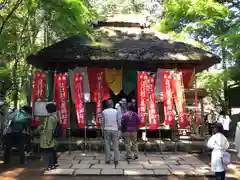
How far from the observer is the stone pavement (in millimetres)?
7402

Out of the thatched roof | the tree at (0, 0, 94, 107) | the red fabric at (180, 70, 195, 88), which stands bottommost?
the red fabric at (180, 70, 195, 88)

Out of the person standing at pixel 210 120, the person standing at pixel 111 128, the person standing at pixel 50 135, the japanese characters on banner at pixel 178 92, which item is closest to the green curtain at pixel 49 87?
the person standing at pixel 50 135

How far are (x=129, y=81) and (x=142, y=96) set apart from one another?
144cm

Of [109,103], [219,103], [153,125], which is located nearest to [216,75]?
[219,103]

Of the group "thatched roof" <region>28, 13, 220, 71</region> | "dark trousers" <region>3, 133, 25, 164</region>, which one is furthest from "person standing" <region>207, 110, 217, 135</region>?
"dark trousers" <region>3, 133, 25, 164</region>

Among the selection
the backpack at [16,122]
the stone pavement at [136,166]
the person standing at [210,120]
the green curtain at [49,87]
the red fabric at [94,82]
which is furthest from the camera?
the person standing at [210,120]

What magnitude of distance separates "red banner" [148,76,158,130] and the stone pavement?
1.08 m

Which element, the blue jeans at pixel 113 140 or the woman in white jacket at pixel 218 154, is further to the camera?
the blue jeans at pixel 113 140

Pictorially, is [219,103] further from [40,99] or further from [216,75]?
[40,99]

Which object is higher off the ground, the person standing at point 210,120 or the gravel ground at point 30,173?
the person standing at point 210,120

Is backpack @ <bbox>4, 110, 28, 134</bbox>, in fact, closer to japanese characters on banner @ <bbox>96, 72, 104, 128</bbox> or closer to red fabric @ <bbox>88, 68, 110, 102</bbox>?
japanese characters on banner @ <bbox>96, 72, 104, 128</bbox>

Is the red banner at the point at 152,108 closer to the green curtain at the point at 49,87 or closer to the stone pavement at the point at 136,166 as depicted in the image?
the stone pavement at the point at 136,166

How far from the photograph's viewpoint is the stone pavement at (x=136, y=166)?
7.40 meters

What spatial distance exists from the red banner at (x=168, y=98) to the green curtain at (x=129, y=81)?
141 centimetres
